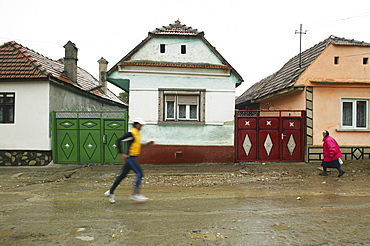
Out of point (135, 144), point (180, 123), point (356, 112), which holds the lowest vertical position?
point (135, 144)

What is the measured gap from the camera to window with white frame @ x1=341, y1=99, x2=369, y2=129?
1166cm

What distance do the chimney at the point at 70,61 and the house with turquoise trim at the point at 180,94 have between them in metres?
4.17

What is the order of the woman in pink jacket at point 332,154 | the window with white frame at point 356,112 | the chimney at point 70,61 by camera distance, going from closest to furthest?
the woman in pink jacket at point 332,154 < the window with white frame at point 356,112 < the chimney at point 70,61

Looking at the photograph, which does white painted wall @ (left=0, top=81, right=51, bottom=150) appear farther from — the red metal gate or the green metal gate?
the red metal gate

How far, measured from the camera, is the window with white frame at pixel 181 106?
1153 cm

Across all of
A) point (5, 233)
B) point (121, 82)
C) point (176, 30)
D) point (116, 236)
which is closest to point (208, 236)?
point (116, 236)

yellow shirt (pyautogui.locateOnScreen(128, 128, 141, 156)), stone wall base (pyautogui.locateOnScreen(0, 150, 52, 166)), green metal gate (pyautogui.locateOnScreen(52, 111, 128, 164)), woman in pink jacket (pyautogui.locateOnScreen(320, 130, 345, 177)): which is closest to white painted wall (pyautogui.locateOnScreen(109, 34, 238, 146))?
green metal gate (pyautogui.locateOnScreen(52, 111, 128, 164))

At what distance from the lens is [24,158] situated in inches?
459

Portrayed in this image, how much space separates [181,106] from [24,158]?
21.5ft

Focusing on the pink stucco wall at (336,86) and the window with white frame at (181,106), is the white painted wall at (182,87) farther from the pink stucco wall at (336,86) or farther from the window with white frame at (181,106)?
the pink stucco wall at (336,86)

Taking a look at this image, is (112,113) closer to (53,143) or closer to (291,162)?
(53,143)

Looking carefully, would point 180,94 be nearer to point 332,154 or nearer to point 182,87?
point 182,87

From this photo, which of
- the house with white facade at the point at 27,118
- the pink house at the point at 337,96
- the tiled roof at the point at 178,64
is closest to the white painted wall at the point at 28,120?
the house with white facade at the point at 27,118

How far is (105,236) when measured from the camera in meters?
4.21
